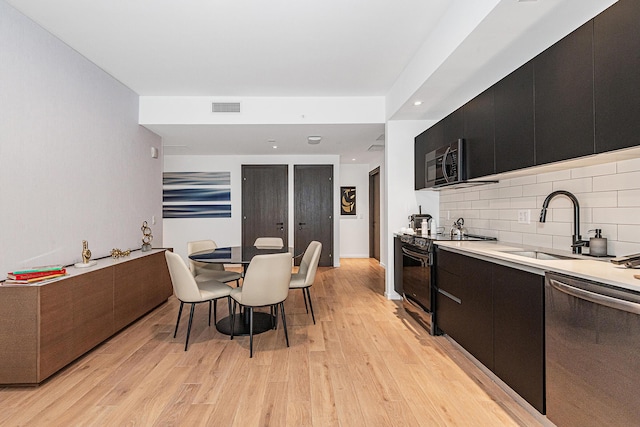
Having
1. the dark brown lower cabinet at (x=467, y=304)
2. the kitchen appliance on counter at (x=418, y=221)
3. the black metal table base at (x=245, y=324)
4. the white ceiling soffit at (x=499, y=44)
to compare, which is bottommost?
the black metal table base at (x=245, y=324)

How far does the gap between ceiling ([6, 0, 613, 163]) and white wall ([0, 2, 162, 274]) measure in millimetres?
234

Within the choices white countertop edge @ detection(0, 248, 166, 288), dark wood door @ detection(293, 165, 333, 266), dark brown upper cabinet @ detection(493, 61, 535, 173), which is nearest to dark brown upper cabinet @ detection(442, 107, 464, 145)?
dark brown upper cabinet @ detection(493, 61, 535, 173)

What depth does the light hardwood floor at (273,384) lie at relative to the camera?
1.95 meters

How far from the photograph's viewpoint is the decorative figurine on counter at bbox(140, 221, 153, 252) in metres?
4.14

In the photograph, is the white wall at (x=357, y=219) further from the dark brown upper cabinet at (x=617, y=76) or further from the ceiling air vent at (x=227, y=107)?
the dark brown upper cabinet at (x=617, y=76)

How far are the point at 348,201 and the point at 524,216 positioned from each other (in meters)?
5.40

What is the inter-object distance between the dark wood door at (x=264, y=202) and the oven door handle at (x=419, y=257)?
3.73 m

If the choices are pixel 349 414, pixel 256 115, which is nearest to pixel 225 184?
pixel 256 115

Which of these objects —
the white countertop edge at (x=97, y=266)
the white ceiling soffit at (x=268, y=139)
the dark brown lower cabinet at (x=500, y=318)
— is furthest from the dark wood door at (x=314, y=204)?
the dark brown lower cabinet at (x=500, y=318)

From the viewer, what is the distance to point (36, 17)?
8.70 ft

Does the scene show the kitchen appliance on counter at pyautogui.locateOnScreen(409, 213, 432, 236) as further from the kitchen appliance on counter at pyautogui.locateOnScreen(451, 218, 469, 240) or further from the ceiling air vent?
the ceiling air vent

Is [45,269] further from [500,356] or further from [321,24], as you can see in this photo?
[500,356]

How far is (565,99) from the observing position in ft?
6.31

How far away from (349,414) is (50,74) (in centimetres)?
345
